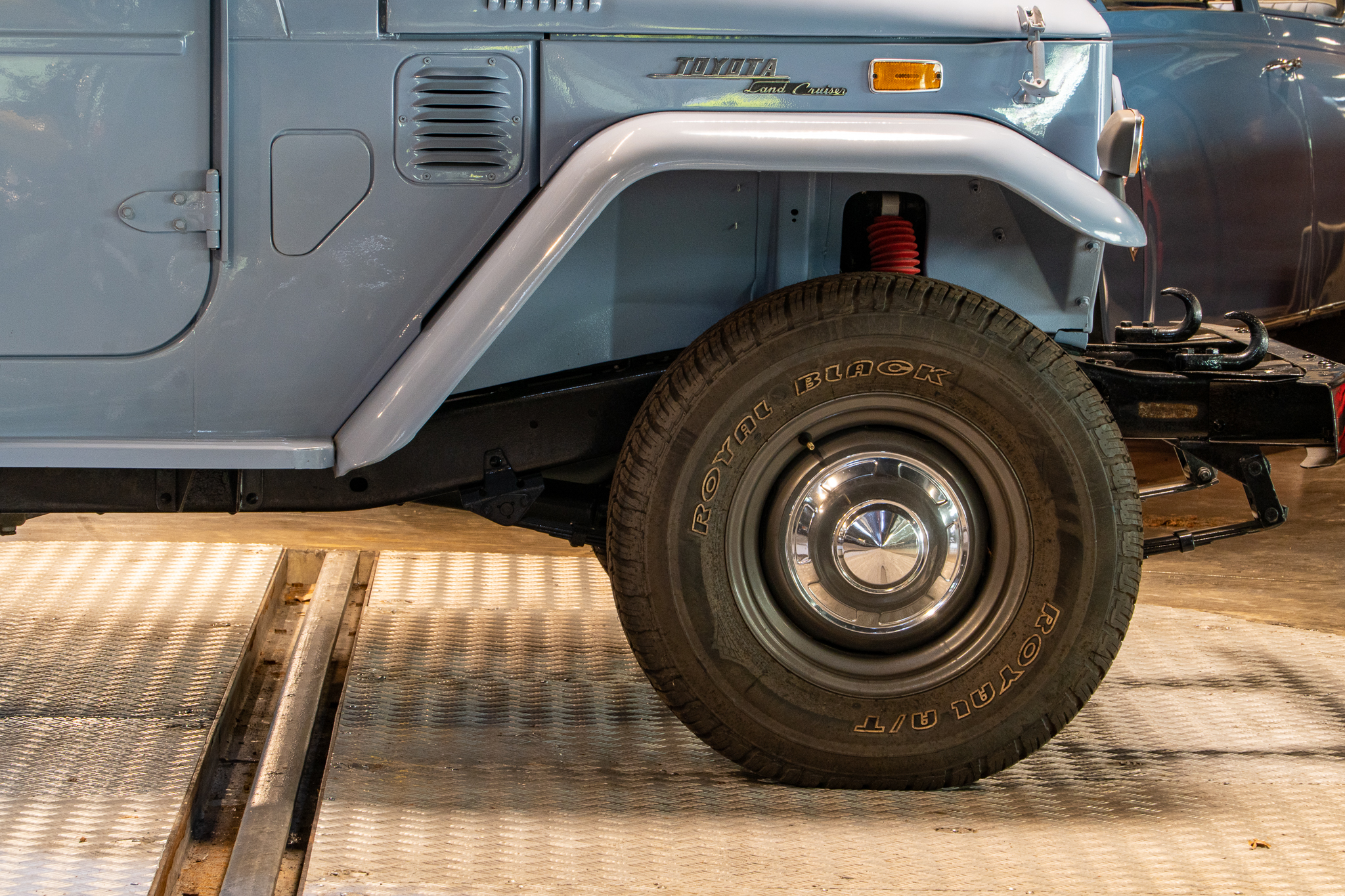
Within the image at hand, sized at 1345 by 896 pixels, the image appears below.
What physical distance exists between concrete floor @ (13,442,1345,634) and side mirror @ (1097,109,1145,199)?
6.22 feet

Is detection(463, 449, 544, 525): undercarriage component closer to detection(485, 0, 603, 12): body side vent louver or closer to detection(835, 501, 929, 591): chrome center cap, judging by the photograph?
detection(835, 501, 929, 591): chrome center cap

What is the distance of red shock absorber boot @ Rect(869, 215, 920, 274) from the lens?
2.23 meters

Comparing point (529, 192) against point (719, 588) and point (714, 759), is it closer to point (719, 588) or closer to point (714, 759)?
point (719, 588)

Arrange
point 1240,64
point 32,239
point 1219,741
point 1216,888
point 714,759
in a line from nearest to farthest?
point 1216,888 → point 32,239 → point 714,759 → point 1219,741 → point 1240,64

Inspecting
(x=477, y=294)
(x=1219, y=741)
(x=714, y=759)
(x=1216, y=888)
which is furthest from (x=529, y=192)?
(x=1219, y=741)

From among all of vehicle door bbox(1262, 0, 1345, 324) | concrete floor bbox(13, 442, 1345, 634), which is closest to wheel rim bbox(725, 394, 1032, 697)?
concrete floor bbox(13, 442, 1345, 634)

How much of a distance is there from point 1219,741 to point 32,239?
2.49 metres

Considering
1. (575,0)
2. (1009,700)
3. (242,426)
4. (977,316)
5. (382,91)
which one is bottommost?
(1009,700)

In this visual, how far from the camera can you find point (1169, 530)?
4316mm

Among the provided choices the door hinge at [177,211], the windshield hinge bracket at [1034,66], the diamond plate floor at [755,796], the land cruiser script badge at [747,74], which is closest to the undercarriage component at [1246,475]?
the diamond plate floor at [755,796]

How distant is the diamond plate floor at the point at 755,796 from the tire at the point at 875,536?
157 mm

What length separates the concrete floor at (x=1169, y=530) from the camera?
3.73m

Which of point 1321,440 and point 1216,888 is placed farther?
point 1321,440

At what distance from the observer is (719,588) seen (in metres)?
2.06
